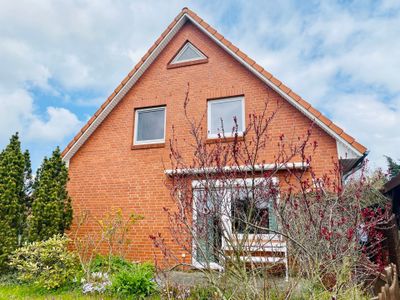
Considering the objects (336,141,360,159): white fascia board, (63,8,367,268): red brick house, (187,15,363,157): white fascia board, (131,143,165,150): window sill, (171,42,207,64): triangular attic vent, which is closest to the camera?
(336,141,360,159): white fascia board

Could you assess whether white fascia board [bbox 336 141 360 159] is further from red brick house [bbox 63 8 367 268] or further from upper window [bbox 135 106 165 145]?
upper window [bbox 135 106 165 145]

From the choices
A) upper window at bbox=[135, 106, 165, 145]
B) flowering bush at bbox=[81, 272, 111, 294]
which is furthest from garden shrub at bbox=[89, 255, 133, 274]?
upper window at bbox=[135, 106, 165, 145]

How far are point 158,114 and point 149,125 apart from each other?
51 cm

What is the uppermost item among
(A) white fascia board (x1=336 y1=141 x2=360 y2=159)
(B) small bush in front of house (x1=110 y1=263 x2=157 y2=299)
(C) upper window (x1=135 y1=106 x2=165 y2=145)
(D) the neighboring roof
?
(D) the neighboring roof

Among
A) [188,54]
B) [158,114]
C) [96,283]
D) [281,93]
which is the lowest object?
[96,283]

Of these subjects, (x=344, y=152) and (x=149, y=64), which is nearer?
(x=344, y=152)

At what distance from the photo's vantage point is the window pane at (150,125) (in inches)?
404

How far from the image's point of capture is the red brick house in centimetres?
923

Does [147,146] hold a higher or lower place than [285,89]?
lower

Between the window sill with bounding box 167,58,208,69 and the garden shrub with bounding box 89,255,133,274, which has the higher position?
the window sill with bounding box 167,58,208,69

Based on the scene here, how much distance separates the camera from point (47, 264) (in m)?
7.41

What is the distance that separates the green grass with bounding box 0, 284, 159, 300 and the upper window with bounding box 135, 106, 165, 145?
5.10 meters

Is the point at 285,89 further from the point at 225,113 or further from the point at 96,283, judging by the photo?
the point at 96,283

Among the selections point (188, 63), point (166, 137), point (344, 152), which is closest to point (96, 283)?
point (166, 137)
